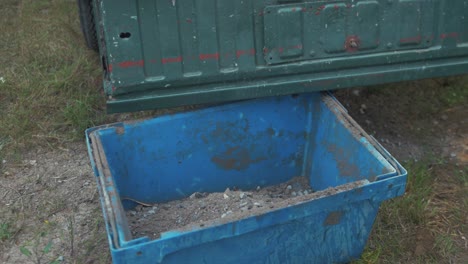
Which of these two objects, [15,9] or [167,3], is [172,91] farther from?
[15,9]

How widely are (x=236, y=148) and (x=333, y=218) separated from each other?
874mm

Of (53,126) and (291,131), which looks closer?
(291,131)

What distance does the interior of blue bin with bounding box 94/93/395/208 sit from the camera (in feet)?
9.34

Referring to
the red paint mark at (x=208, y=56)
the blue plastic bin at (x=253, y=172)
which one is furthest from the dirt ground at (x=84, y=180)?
the red paint mark at (x=208, y=56)

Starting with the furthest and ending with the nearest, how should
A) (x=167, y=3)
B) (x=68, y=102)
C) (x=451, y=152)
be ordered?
1. (x=68, y=102)
2. (x=451, y=152)
3. (x=167, y=3)

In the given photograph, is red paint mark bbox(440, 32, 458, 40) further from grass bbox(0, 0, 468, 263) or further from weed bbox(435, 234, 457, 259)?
weed bbox(435, 234, 457, 259)

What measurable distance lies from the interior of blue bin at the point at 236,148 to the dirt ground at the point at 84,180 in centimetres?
31

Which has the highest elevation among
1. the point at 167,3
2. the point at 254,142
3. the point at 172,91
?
the point at 167,3

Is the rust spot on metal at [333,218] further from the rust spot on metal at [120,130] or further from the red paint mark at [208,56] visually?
the rust spot on metal at [120,130]

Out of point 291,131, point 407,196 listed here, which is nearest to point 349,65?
point 291,131

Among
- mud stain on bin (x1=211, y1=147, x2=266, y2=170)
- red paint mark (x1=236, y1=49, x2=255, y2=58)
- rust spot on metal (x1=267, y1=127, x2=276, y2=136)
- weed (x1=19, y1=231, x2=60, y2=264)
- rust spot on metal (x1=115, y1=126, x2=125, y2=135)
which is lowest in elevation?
weed (x1=19, y1=231, x2=60, y2=264)

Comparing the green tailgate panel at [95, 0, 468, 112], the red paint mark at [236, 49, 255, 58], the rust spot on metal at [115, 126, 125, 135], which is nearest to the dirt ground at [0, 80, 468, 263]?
the rust spot on metal at [115, 126, 125, 135]

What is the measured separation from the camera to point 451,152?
11.4ft

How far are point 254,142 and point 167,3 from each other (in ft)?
2.95
